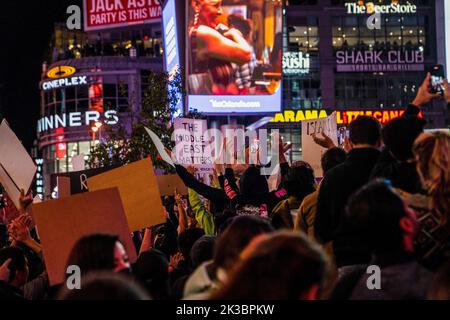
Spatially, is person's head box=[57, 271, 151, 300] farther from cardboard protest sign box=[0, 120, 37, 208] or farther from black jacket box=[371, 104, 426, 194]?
cardboard protest sign box=[0, 120, 37, 208]

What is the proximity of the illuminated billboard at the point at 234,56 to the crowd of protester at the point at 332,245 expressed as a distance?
135 feet

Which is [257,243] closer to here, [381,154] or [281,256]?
[281,256]

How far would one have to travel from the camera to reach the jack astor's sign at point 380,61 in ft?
228

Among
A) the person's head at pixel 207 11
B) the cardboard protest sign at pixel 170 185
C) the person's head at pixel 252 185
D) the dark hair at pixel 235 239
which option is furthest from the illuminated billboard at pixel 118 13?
the dark hair at pixel 235 239

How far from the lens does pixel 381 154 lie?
217 inches

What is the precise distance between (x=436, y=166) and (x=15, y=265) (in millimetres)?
3631

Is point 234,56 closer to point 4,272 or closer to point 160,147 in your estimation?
point 160,147

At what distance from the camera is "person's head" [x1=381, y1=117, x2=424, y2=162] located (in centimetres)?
541

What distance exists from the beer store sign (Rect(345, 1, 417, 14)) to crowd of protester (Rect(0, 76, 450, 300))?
6512 cm

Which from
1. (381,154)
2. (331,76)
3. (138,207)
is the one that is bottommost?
(138,207)

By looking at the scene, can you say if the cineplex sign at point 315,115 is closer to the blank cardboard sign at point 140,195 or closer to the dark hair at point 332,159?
the blank cardboard sign at point 140,195

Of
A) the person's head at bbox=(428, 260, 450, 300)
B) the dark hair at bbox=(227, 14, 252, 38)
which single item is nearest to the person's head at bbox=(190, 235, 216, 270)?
the person's head at bbox=(428, 260, 450, 300)
